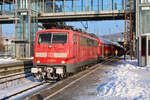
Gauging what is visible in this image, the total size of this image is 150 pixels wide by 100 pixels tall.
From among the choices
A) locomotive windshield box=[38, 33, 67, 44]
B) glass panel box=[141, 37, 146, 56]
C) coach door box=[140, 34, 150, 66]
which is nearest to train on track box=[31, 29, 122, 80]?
locomotive windshield box=[38, 33, 67, 44]

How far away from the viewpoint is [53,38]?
38.8ft

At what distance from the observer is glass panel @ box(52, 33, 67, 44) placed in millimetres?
11668

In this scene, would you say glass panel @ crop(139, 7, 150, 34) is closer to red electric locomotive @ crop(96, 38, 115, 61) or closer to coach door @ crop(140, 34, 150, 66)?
red electric locomotive @ crop(96, 38, 115, 61)

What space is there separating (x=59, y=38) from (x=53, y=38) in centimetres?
36

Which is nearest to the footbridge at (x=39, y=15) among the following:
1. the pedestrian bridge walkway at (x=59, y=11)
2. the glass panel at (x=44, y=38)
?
the pedestrian bridge walkway at (x=59, y=11)

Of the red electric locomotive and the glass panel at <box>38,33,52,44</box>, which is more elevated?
the glass panel at <box>38,33,52,44</box>

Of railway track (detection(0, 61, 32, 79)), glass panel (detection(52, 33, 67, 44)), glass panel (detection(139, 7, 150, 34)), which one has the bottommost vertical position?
railway track (detection(0, 61, 32, 79))

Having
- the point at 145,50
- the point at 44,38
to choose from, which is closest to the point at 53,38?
the point at 44,38

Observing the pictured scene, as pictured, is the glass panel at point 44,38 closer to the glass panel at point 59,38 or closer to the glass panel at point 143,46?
the glass panel at point 59,38

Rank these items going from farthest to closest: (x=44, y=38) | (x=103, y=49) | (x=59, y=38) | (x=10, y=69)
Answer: (x=103, y=49), (x=10, y=69), (x=44, y=38), (x=59, y=38)

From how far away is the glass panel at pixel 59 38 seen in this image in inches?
459

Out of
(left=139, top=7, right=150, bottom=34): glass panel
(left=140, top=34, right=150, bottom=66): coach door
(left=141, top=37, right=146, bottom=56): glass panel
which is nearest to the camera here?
(left=140, top=34, right=150, bottom=66): coach door

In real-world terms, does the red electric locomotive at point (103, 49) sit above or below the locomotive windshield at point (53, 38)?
below

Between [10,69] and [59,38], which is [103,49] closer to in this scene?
[10,69]
